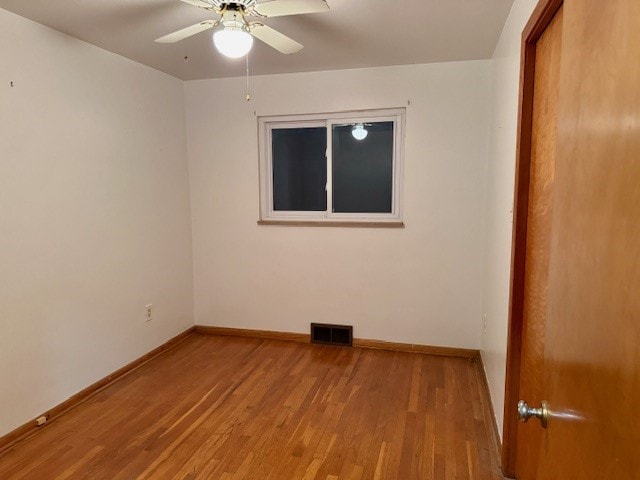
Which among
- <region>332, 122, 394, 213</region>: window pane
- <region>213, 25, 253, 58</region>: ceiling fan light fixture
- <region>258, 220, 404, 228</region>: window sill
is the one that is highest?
<region>213, 25, 253, 58</region>: ceiling fan light fixture

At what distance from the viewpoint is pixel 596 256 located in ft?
2.09

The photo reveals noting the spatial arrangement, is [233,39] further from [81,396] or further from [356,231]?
[81,396]

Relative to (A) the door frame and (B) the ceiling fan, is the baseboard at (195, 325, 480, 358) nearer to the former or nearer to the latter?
(A) the door frame

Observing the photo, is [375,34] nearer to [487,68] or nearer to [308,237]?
[487,68]

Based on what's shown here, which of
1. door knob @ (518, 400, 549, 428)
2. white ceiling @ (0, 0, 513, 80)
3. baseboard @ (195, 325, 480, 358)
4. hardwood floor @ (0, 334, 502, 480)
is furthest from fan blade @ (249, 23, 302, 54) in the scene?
baseboard @ (195, 325, 480, 358)

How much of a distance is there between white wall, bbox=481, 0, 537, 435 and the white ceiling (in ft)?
0.72

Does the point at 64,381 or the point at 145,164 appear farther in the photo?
the point at 145,164

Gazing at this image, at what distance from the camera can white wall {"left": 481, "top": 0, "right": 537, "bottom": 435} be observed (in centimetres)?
203

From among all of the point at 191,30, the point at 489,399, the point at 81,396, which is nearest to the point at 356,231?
the point at 489,399

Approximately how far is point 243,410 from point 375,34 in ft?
8.20

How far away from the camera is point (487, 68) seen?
3037 millimetres

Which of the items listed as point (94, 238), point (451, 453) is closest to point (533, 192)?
point (451, 453)

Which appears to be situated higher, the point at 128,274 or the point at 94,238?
the point at 94,238

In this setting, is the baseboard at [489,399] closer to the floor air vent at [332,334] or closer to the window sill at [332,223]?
the floor air vent at [332,334]
